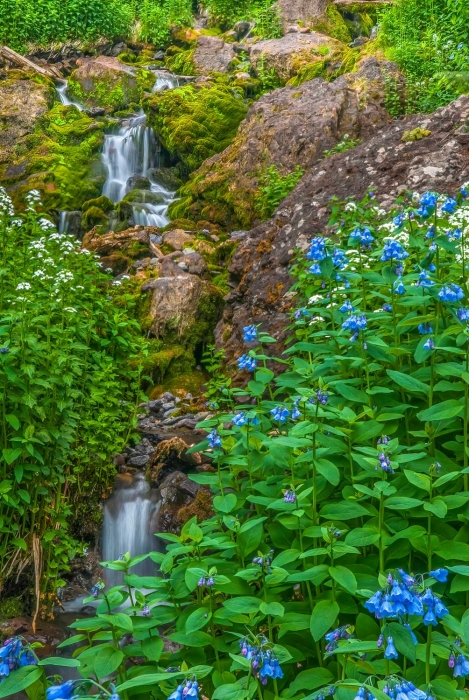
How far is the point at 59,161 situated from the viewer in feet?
41.4

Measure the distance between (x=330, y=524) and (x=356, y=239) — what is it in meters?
1.60

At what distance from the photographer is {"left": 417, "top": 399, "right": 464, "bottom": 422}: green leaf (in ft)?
7.52

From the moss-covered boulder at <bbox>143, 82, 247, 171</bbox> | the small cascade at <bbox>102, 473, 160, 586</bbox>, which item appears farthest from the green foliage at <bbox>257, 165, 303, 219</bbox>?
the small cascade at <bbox>102, 473, 160, 586</bbox>

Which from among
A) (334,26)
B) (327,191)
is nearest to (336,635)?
(327,191)

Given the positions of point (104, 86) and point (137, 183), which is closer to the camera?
point (137, 183)

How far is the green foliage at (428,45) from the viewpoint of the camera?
866cm

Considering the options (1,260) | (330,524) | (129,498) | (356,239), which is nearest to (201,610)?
(330,524)

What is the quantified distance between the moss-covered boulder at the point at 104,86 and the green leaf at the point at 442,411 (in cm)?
1503

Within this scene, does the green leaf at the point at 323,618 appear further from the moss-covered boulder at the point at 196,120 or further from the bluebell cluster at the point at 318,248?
the moss-covered boulder at the point at 196,120

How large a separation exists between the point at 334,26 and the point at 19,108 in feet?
28.0

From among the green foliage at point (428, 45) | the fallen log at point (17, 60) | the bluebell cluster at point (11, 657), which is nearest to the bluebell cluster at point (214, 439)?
the bluebell cluster at point (11, 657)

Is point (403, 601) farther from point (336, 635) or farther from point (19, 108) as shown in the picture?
point (19, 108)

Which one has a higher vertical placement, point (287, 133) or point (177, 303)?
point (287, 133)

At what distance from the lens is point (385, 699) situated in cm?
124
